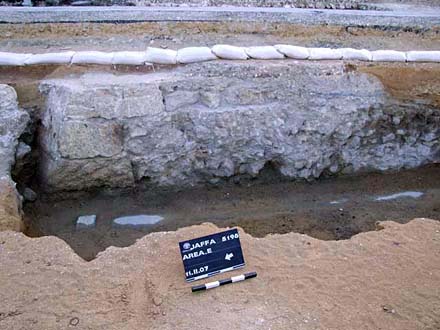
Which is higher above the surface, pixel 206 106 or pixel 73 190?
pixel 206 106

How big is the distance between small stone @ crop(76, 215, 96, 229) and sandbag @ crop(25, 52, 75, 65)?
Result: 2265 millimetres

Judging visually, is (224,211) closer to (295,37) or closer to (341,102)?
(341,102)

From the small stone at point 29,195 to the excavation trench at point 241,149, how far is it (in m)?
0.12

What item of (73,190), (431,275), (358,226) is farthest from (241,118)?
(431,275)

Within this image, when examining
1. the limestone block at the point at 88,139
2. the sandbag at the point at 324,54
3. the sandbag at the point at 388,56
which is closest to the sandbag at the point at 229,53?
the sandbag at the point at 324,54

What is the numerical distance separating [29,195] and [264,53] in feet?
12.6

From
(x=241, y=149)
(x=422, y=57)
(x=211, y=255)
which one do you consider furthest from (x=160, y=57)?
(x=422, y=57)

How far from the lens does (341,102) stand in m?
6.23

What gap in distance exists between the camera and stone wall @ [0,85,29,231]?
5.02m

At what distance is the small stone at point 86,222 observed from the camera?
5582 mm

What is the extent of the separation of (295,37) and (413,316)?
5.43m

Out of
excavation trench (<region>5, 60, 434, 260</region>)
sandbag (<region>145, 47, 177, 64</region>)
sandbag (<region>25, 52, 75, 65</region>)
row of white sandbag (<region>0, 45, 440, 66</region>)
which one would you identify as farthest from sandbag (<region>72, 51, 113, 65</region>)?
sandbag (<region>145, 47, 177, 64</region>)

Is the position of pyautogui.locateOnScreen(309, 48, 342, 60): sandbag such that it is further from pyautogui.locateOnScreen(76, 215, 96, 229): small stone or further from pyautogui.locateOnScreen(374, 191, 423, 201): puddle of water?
pyautogui.locateOnScreen(76, 215, 96, 229): small stone

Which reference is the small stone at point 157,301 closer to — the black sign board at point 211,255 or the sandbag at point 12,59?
the black sign board at point 211,255
